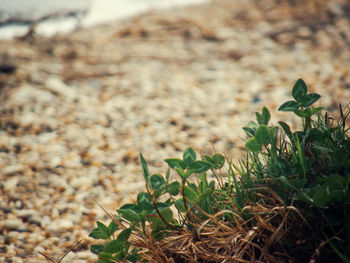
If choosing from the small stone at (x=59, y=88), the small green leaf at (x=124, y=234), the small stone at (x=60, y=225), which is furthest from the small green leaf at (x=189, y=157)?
the small stone at (x=59, y=88)

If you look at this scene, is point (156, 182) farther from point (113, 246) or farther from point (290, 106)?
point (290, 106)

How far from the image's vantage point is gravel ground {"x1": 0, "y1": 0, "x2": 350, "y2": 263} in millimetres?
1648

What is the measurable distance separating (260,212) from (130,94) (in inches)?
76.3

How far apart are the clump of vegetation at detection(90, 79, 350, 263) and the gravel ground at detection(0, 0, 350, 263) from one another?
16.2 inches

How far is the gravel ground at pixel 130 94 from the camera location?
5.41ft

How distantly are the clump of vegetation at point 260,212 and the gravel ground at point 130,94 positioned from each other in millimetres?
410

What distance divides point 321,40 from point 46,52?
2.98 meters

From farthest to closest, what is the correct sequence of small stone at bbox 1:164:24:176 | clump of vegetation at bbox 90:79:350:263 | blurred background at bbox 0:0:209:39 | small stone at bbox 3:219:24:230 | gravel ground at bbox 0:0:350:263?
blurred background at bbox 0:0:209:39 → small stone at bbox 1:164:24:176 → gravel ground at bbox 0:0:350:263 → small stone at bbox 3:219:24:230 → clump of vegetation at bbox 90:79:350:263

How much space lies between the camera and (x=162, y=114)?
7.85 feet

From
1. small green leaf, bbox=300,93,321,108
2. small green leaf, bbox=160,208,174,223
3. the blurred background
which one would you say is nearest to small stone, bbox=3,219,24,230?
small green leaf, bbox=160,208,174,223

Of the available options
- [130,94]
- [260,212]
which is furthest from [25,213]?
[130,94]

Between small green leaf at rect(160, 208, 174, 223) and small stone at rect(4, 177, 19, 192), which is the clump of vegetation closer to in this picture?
small green leaf at rect(160, 208, 174, 223)

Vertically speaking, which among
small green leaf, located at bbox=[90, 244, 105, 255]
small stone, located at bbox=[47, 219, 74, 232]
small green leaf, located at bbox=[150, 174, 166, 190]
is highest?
small green leaf, located at bbox=[150, 174, 166, 190]

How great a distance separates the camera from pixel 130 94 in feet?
8.65
